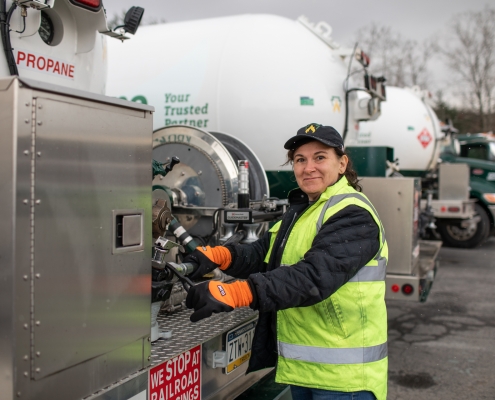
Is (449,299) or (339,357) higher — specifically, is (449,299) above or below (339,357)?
below

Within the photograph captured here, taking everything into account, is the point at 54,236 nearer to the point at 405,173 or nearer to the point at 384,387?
the point at 384,387

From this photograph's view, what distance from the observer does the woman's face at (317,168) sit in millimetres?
2236

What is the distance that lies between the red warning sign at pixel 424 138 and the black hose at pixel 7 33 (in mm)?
10202

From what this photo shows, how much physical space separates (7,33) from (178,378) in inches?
61.7

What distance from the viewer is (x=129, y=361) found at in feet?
6.03

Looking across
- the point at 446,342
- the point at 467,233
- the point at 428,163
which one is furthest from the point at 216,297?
the point at 428,163

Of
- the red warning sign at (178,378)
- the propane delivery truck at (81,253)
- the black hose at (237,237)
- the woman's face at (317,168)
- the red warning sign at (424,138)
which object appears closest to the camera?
the propane delivery truck at (81,253)

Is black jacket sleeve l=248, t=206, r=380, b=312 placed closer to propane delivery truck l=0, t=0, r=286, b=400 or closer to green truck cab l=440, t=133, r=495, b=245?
propane delivery truck l=0, t=0, r=286, b=400

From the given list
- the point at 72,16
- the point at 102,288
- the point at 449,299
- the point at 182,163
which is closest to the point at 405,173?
the point at 449,299

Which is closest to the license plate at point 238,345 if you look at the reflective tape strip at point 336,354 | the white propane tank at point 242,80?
the reflective tape strip at point 336,354

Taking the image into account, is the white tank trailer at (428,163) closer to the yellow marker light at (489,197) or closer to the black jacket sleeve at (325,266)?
the yellow marker light at (489,197)

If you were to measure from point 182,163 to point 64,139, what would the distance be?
192 centimetres

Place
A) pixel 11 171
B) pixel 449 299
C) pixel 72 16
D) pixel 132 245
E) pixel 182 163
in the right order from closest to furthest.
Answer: pixel 11 171
pixel 132 245
pixel 72 16
pixel 182 163
pixel 449 299

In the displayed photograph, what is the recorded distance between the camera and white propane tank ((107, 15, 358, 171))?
4.16 m
